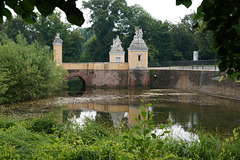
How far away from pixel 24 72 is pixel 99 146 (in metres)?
12.5

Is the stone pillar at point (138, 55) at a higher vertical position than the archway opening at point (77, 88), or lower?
higher

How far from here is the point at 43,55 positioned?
61.7 feet

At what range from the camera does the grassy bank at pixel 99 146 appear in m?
3.92

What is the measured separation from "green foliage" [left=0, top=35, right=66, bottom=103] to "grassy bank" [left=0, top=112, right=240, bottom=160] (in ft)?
30.5

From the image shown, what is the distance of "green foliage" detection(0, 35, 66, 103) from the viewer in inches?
620

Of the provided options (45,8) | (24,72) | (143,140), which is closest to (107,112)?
(24,72)

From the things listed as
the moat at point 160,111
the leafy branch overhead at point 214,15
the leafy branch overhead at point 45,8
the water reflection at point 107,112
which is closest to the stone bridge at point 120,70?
the moat at point 160,111

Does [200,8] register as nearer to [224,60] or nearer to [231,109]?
[224,60]

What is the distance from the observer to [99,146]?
176 inches

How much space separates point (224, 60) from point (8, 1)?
62.8 inches

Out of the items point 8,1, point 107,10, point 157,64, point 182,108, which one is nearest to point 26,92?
point 182,108

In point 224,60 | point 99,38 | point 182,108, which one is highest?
point 99,38

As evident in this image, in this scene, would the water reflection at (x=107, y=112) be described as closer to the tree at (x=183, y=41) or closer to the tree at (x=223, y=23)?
the tree at (x=223, y=23)

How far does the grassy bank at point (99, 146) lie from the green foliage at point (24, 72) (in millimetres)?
9309
